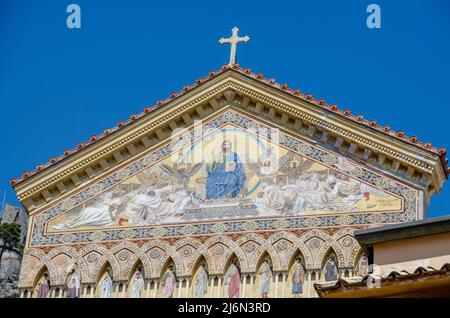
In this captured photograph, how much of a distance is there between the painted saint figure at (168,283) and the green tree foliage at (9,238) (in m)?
24.5

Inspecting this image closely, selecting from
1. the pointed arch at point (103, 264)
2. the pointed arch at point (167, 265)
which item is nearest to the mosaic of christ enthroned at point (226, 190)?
the pointed arch at point (103, 264)

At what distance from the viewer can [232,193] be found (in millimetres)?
22688

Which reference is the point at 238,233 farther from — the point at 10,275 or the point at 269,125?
the point at 10,275

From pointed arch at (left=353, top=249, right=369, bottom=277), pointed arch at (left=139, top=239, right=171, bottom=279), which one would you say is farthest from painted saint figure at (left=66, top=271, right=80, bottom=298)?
pointed arch at (left=353, top=249, right=369, bottom=277)

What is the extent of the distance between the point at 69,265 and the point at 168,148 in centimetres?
277

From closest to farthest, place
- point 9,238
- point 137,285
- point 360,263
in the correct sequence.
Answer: point 360,263
point 137,285
point 9,238

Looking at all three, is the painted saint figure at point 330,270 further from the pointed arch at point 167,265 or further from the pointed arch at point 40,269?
the pointed arch at point 40,269

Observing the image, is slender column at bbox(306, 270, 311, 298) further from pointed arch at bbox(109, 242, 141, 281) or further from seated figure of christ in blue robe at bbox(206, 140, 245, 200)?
pointed arch at bbox(109, 242, 141, 281)

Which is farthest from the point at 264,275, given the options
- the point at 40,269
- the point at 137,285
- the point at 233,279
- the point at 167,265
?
the point at 40,269

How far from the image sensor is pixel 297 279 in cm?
2155

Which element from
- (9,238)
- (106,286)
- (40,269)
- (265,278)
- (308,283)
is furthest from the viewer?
(9,238)

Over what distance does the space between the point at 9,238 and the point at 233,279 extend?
87.0ft

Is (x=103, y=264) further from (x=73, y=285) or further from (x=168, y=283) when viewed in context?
(x=168, y=283)

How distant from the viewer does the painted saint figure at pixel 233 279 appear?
71.4 ft
